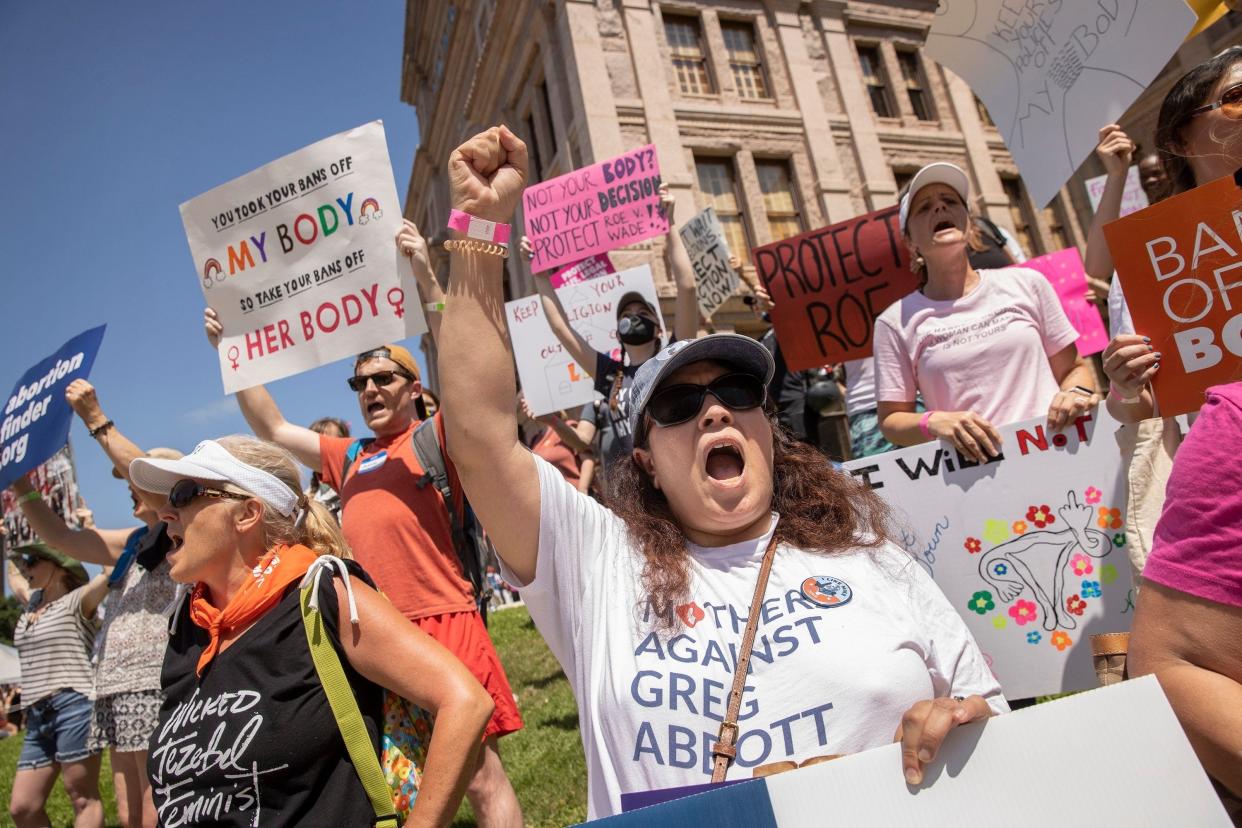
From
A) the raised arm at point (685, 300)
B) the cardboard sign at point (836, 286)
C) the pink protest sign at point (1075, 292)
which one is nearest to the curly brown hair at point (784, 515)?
the raised arm at point (685, 300)

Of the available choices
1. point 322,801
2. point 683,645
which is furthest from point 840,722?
point 322,801

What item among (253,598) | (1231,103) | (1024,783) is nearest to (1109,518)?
(1231,103)

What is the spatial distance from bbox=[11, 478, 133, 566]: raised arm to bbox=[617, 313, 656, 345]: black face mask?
3.11 metres

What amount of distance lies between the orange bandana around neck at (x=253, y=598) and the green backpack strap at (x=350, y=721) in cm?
19

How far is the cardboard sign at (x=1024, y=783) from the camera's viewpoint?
100cm

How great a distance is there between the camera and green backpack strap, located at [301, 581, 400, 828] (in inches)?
68.7

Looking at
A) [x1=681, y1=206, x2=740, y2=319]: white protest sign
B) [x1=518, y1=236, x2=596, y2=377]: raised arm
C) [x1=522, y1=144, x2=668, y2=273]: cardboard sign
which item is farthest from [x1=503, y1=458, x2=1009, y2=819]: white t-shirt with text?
[x1=681, y1=206, x2=740, y2=319]: white protest sign

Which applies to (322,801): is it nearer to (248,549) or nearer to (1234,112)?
(248,549)

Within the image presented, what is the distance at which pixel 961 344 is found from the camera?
9.21ft

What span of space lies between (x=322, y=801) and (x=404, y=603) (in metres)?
1.18

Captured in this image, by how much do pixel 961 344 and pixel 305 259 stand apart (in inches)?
119

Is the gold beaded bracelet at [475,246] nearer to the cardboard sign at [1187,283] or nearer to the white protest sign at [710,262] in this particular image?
the cardboard sign at [1187,283]

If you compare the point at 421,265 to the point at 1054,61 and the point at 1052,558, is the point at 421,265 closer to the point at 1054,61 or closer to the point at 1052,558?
the point at 1052,558

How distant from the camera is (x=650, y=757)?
1440mm
